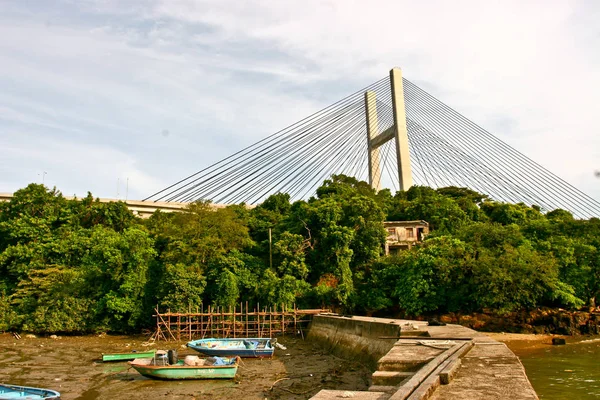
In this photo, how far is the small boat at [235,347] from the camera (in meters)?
17.0

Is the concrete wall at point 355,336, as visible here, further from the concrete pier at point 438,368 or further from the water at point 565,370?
the water at point 565,370

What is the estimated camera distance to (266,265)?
2730 centimetres

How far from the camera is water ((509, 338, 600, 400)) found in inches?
435

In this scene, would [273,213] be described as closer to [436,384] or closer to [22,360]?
[22,360]

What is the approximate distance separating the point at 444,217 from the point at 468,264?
9.76m

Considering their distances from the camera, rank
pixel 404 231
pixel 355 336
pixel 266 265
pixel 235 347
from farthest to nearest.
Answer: pixel 404 231, pixel 266 265, pixel 235 347, pixel 355 336

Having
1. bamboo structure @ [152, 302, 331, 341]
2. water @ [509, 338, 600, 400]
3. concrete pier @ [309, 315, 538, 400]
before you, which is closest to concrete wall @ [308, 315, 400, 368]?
concrete pier @ [309, 315, 538, 400]

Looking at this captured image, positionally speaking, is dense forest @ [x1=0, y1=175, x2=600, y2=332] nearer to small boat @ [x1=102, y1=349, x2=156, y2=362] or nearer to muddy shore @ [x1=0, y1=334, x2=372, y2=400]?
muddy shore @ [x1=0, y1=334, x2=372, y2=400]

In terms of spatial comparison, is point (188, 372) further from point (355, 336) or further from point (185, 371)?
point (355, 336)

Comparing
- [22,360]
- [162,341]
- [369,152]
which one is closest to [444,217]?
[369,152]

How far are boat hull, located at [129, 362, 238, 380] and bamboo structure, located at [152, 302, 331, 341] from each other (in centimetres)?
903

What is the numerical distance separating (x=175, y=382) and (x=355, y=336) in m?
5.93

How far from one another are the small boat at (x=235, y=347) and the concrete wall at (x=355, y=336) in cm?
236

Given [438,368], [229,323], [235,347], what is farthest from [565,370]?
[229,323]
